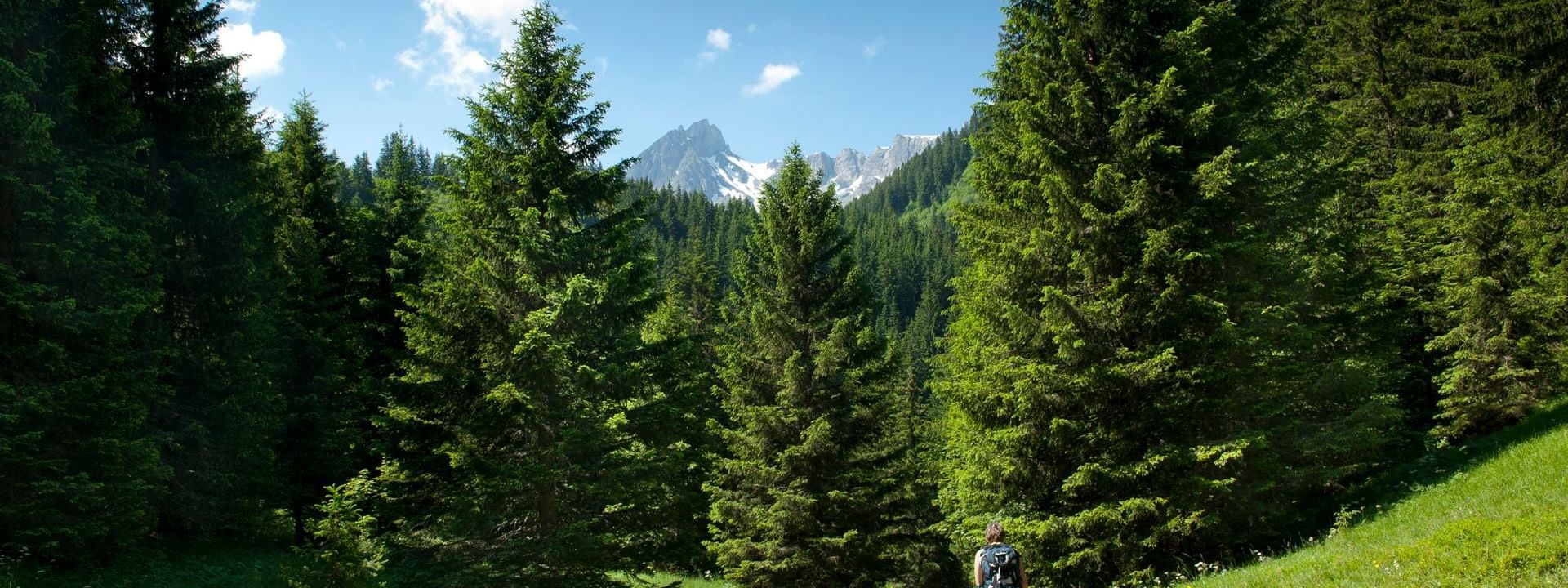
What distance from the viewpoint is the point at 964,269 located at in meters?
14.8

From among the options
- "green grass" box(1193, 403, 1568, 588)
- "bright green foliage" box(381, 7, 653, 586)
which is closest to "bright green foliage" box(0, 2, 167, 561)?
"bright green foliage" box(381, 7, 653, 586)

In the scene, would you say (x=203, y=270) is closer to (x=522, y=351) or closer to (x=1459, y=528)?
(x=522, y=351)

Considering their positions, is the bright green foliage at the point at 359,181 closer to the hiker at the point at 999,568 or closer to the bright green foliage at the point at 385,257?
the bright green foliage at the point at 385,257

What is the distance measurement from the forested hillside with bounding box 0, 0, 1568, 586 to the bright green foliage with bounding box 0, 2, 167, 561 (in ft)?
0.24

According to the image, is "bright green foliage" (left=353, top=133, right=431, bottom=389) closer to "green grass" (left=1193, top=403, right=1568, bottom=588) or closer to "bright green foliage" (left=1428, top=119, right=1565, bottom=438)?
"green grass" (left=1193, top=403, right=1568, bottom=588)

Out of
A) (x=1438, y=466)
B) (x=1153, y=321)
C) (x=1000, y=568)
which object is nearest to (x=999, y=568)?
(x=1000, y=568)

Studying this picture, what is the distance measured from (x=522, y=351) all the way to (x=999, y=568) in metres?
8.55

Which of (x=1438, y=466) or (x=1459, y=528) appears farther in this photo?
(x=1438, y=466)

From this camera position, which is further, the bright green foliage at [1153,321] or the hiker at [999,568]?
the bright green foliage at [1153,321]

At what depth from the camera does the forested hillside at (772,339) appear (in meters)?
11.4

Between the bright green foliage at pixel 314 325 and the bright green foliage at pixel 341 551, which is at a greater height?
the bright green foliage at pixel 314 325

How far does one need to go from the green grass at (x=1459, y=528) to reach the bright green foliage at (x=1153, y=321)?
0.93 m

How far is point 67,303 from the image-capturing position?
436 inches

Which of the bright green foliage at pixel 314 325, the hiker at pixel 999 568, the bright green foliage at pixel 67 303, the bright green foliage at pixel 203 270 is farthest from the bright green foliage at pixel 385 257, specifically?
the hiker at pixel 999 568
